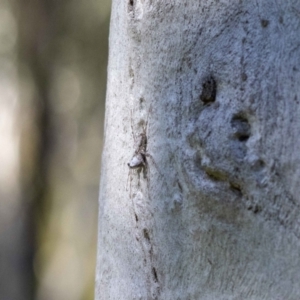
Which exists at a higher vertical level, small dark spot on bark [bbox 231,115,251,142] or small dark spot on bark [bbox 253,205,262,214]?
small dark spot on bark [bbox 231,115,251,142]

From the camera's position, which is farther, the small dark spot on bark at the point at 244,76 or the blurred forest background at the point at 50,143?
the blurred forest background at the point at 50,143

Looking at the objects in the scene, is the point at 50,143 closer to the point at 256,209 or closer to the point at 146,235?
the point at 146,235

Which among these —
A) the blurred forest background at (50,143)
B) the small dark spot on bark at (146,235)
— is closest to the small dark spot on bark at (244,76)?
the small dark spot on bark at (146,235)

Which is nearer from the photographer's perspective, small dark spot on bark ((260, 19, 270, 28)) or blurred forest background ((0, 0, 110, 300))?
small dark spot on bark ((260, 19, 270, 28))

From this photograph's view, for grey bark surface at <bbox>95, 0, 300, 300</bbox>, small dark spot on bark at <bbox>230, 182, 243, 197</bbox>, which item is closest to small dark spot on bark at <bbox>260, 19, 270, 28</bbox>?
grey bark surface at <bbox>95, 0, 300, 300</bbox>

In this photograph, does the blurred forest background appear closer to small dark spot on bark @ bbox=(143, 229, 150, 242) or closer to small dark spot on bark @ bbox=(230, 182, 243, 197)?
small dark spot on bark @ bbox=(143, 229, 150, 242)

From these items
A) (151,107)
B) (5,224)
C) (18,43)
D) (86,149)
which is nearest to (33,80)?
(18,43)

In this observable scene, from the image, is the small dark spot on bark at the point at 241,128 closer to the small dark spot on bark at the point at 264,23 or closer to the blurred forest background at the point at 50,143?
the small dark spot on bark at the point at 264,23
